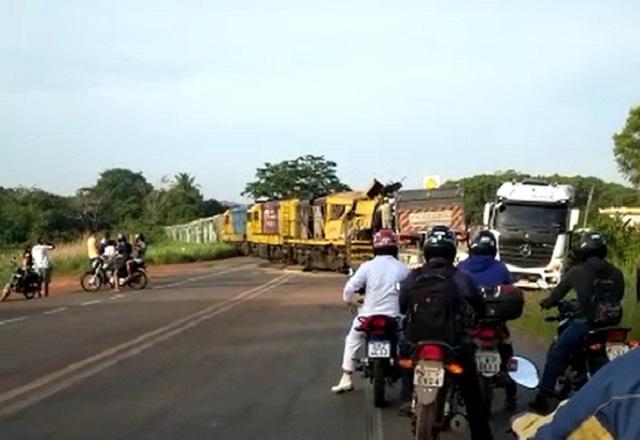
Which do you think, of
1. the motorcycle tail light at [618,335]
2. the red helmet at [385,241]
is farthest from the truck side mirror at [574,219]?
the motorcycle tail light at [618,335]

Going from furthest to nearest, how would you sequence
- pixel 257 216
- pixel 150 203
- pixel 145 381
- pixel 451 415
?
pixel 150 203 → pixel 257 216 → pixel 145 381 → pixel 451 415

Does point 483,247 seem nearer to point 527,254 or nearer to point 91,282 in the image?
point 527,254

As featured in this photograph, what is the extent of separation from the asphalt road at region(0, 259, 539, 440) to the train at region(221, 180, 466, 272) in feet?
33.1

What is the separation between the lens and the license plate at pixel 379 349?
32.8 feet

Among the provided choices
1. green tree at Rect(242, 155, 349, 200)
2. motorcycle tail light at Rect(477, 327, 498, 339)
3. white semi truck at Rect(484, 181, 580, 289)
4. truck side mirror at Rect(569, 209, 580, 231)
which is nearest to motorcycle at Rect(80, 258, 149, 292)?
white semi truck at Rect(484, 181, 580, 289)

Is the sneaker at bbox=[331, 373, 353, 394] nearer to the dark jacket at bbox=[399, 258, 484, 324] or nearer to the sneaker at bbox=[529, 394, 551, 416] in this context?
the sneaker at bbox=[529, 394, 551, 416]

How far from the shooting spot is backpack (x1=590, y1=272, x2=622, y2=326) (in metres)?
9.26

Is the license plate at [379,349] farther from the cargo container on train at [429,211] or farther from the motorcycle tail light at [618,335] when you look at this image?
the cargo container on train at [429,211]

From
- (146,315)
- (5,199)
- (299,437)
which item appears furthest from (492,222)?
(5,199)

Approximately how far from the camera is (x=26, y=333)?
1830 cm

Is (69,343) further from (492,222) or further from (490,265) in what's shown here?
(492,222)

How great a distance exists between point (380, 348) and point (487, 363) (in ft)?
5.04

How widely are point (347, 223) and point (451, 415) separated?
33.5 m

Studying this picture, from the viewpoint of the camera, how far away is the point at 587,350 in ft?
30.9
